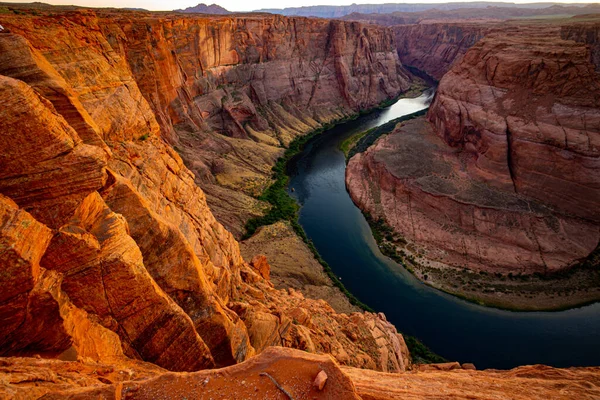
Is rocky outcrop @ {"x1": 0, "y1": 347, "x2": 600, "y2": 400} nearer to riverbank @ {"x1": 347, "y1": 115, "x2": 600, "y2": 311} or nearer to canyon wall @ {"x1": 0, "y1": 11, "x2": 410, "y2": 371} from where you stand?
canyon wall @ {"x1": 0, "y1": 11, "x2": 410, "y2": 371}

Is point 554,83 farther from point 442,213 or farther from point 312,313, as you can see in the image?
point 312,313

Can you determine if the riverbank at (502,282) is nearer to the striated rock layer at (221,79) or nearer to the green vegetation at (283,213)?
the green vegetation at (283,213)

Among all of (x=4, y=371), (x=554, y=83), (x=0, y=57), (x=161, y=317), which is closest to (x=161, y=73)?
(x=0, y=57)

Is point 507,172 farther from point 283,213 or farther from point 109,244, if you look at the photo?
point 109,244

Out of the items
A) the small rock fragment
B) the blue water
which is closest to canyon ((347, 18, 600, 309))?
the blue water

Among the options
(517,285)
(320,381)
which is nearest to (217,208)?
(320,381)

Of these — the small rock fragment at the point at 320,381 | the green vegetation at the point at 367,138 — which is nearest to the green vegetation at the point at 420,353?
the small rock fragment at the point at 320,381

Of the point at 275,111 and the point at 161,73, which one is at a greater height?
the point at 161,73
